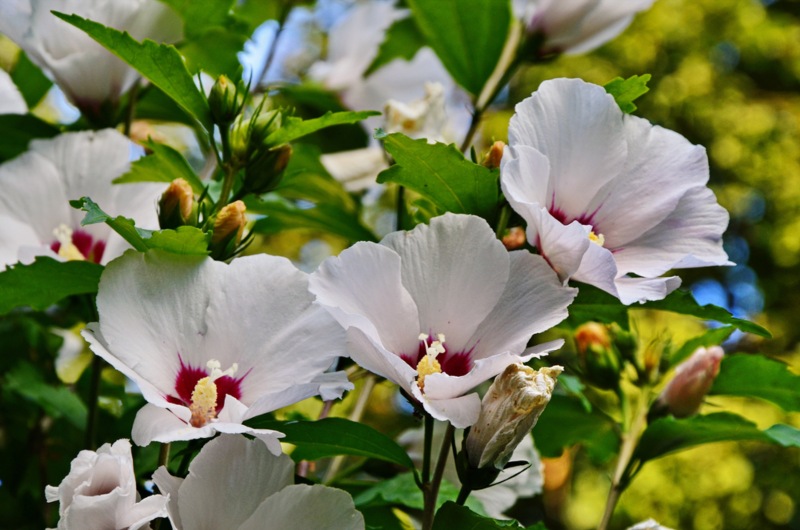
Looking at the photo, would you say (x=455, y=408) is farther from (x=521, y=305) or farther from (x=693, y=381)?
(x=693, y=381)

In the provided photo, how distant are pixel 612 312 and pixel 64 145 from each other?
0.52 m

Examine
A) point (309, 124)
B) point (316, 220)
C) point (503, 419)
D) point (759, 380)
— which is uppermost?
point (309, 124)

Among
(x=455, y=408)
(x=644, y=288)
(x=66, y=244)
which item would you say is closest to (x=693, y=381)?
(x=644, y=288)

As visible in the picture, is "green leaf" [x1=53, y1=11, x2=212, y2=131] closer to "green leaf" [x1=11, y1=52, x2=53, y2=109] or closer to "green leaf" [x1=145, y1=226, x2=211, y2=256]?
"green leaf" [x1=145, y1=226, x2=211, y2=256]

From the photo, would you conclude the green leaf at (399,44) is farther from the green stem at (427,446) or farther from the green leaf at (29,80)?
the green stem at (427,446)

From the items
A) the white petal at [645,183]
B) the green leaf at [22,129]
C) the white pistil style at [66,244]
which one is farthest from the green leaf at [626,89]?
the green leaf at [22,129]

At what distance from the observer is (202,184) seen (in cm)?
78

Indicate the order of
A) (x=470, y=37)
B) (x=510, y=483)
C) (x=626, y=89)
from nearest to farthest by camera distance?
(x=626, y=89)
(x=510, y=483)
(x=470, y=37)

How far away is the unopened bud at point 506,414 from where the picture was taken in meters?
0.55

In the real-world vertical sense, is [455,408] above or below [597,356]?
above

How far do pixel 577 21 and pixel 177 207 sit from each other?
542 mm

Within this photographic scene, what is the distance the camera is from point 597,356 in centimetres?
94

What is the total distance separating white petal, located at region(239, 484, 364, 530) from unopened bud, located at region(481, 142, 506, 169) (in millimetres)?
283

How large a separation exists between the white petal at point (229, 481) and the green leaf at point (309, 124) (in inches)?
10.4
